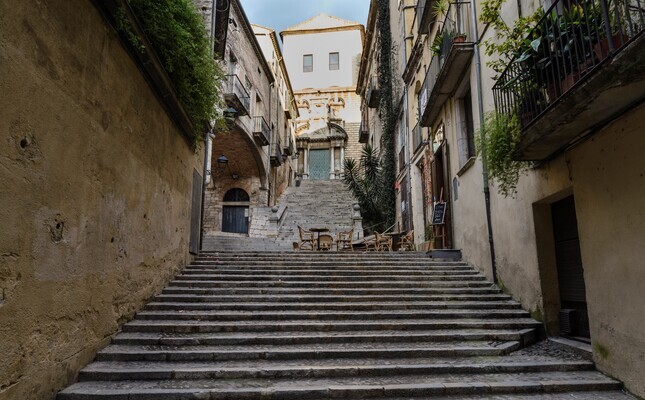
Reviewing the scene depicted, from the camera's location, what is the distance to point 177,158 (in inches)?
301

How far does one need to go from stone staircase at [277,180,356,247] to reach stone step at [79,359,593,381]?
9.63 metres

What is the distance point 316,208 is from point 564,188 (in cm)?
1601

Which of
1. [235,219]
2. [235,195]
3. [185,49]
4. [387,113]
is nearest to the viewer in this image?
[185,49]

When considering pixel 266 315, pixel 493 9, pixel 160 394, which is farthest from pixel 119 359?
pixel 493 9

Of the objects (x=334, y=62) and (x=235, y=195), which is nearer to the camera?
(x=235, y=195)

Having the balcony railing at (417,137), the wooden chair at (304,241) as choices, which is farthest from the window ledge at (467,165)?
the wooden chair at (304,241)

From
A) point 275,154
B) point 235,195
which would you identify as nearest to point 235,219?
point 235,195

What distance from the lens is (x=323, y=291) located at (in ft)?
23.9

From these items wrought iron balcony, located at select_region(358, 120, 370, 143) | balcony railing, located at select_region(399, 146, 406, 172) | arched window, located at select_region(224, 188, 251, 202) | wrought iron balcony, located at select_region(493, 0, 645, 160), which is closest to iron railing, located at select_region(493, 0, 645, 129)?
wrought iron balcony, located at select_region(493, 0, 645, 160)

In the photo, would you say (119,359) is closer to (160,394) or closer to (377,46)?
(160,394)

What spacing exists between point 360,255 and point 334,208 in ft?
36.3

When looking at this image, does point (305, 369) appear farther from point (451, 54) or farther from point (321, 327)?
point (451, 54)

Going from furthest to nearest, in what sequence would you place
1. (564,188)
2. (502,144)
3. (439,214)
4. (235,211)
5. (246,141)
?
(235,211), (246,141), (439,214), (502,144), (564,188)

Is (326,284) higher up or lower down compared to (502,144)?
lower down
